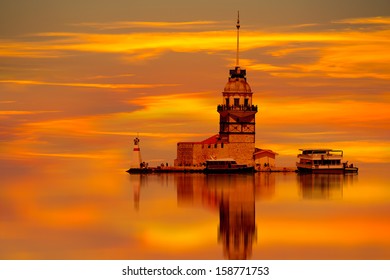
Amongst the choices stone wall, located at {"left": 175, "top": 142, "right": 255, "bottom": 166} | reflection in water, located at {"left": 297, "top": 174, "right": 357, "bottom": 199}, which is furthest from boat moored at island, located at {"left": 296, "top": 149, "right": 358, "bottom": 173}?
stone wall, located at {"left": 175, "top": 142, "right": 255, "bottom": 166}

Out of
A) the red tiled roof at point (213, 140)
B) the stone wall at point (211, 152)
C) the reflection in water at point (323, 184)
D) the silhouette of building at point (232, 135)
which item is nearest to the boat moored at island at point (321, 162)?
the reflection in water at point (323, 184)

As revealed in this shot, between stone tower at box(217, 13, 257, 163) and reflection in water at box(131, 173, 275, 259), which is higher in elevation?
stone tower at box(217, 13, 257, 163)

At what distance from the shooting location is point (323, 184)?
4206 cm

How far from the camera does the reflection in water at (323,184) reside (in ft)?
118

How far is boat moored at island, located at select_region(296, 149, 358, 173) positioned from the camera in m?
47.8

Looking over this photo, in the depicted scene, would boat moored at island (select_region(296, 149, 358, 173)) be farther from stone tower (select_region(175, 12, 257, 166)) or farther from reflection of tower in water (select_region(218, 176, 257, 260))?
reflection of tower in water (select_region(218, 176, 257, 260))

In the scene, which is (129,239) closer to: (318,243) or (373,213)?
(318,243)

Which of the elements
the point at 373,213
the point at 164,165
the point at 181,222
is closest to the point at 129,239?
the point at 181,222

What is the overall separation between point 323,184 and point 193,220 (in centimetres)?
1469

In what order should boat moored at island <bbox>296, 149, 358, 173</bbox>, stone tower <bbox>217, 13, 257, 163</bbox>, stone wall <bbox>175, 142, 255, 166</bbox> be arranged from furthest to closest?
stone wall <bbox>175, 142, 255, 166</bbox>
stone tower <bbox>217, 13, 257, 163</bbox>
boat moored at island <bbox>296, 149, 358, 173</bbox>

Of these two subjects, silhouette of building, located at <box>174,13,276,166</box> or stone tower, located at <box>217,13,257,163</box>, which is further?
silhouette of building, located at <box>174,13,276,166</box>

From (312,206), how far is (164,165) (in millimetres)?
19317

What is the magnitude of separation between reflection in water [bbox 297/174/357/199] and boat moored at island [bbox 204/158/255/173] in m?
2.35

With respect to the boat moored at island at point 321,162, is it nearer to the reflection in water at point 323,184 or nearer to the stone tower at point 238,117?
the reflection in water at point 323,184
